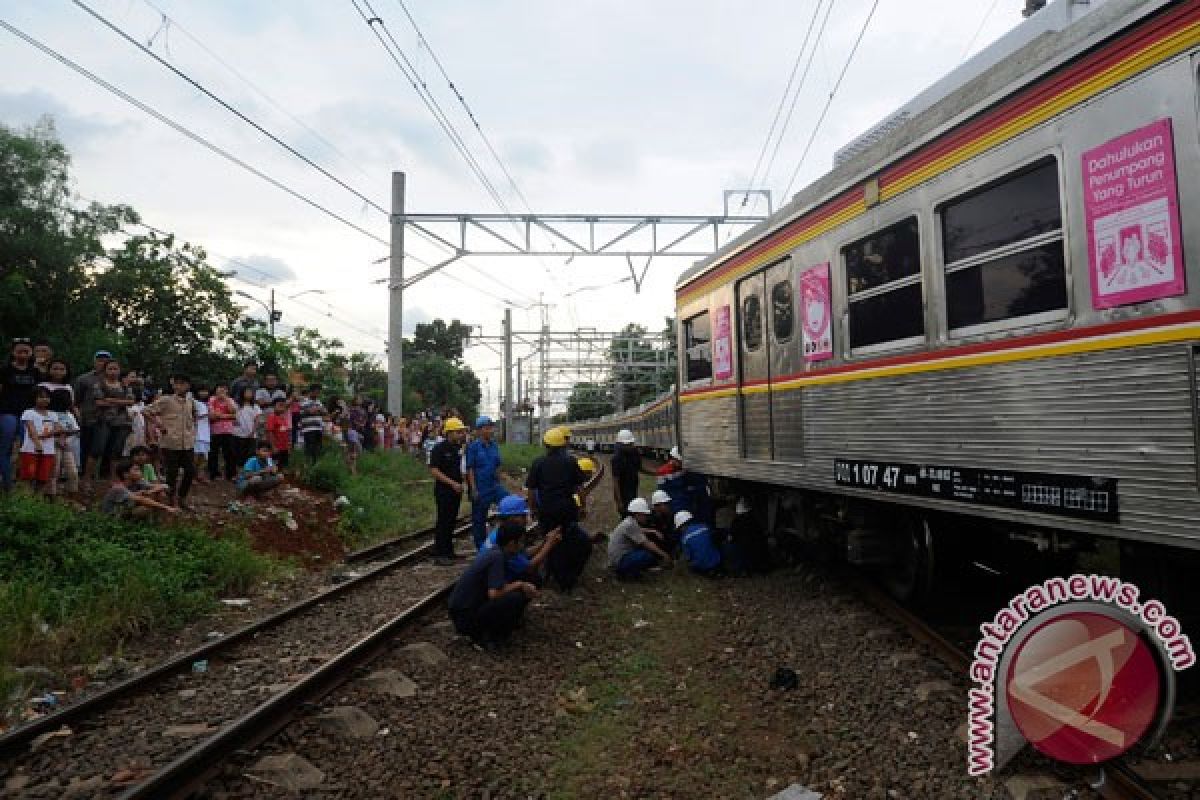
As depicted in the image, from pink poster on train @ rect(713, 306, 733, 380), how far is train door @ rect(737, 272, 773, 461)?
0.75ft

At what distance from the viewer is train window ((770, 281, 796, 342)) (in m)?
6.67

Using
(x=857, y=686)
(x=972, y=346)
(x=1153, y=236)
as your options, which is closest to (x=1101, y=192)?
(x=1153, y=236)

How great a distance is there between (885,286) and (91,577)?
7.05 meters

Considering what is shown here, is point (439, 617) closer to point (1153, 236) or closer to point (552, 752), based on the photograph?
point (552, 752)

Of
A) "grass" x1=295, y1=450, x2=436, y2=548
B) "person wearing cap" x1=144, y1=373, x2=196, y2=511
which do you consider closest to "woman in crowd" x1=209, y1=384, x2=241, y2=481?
"grass" x1=295, y1=450, x2=436, y2=548

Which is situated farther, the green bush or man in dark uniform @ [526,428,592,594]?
man in dark uniform @ [526,428,592,594]

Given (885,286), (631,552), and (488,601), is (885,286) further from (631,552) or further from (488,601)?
(631,552)

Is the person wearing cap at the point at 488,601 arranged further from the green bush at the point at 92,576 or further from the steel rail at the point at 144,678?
the green bush at the point at 92,576

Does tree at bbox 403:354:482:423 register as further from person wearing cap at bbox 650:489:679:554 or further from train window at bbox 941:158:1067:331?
train window at bbox 941:158:1067:331

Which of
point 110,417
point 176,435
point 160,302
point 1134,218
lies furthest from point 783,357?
point 160,302

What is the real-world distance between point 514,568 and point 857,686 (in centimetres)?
305

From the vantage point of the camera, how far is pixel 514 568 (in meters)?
6.99

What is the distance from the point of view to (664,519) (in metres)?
9.96

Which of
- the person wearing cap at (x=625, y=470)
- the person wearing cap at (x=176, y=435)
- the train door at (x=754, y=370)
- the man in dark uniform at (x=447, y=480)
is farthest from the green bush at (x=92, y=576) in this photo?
the train door at (x=754, y=370)
